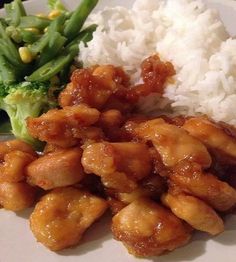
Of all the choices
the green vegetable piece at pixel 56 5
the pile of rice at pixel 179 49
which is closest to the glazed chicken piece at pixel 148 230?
the pile of rice at pixel 179 49

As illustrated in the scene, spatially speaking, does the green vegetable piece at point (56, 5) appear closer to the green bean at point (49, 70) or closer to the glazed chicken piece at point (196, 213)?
Answer: the green bean at point (49, 70)

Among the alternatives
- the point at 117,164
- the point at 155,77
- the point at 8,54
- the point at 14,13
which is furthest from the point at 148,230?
the point at 14,13

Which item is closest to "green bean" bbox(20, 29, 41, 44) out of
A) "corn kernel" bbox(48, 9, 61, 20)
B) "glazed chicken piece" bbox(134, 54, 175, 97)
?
"corn kernel" bbox(48, 9, 61, 20)

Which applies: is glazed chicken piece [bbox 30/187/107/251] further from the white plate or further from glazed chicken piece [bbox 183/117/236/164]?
glazed chicken piece [bbox 183/117/236/164]

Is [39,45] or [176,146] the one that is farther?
[39,45]

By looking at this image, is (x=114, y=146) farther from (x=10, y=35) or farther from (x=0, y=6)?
(x=0, y=6)

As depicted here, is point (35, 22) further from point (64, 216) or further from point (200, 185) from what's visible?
point (200, 185)
